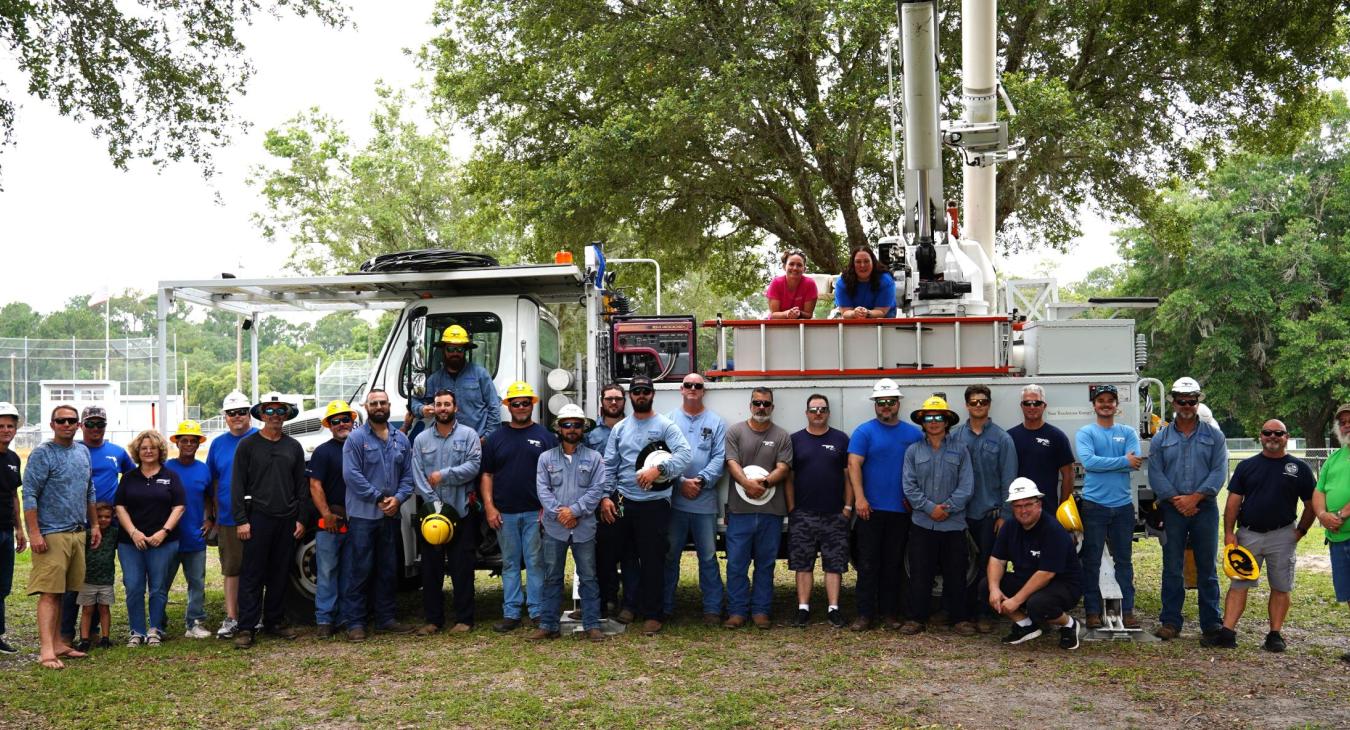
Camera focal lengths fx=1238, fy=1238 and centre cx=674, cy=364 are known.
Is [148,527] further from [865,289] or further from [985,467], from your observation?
[985,467]

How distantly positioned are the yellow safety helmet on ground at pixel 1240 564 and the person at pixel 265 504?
21.7 feet

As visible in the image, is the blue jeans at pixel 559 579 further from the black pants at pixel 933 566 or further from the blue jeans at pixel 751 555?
the black pants at pixel 933 566

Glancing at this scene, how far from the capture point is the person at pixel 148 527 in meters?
8.96

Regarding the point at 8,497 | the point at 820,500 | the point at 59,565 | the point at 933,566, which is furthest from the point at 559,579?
the point at 8,497

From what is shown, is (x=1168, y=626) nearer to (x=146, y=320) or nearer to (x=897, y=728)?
(x=897, y=728)

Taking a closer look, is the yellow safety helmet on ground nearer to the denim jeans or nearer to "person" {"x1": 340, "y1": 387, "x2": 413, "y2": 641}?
Result: the denim jeans

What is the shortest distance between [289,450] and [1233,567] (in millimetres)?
6768

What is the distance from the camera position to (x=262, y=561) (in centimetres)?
906

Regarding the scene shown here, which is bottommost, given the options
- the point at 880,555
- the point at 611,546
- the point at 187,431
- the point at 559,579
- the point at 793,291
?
the point at 559,579

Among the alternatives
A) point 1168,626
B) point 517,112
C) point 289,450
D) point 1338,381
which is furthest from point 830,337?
point 1338,381

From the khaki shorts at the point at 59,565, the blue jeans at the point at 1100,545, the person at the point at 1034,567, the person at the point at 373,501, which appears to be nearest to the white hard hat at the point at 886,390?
the person at the point at 1034,567

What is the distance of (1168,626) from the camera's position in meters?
9.02

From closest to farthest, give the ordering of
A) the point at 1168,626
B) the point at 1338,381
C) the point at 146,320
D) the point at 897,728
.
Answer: the point at 897,728 < the point at 1168,626 < the point at 1338,381 < the point at 146,320

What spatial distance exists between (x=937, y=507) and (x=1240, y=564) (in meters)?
2.06
